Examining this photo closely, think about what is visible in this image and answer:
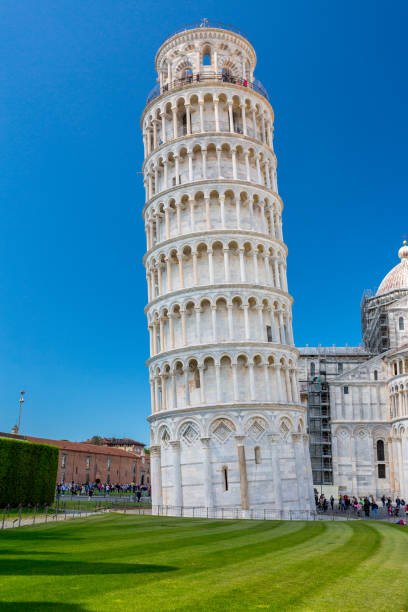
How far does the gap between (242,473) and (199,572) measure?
26604 millimetres

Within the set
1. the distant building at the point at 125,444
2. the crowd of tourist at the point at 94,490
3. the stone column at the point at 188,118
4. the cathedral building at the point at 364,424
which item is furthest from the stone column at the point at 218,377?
the distant building at the point at 125,444

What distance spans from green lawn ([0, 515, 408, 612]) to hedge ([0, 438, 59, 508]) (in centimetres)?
1560

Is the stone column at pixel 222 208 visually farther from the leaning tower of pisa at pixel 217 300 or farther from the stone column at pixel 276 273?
the stone column at pixel 276 273

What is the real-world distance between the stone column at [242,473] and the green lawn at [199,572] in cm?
1640

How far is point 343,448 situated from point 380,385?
8.56 meters

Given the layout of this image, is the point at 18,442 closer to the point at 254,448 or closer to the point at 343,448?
the point at 254,448

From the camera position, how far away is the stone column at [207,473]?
38.1 metres

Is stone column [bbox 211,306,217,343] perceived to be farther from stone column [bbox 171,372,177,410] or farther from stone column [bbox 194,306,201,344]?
stone column [bbox 171,372,177,410]

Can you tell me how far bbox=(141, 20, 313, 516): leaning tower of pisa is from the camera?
130ft

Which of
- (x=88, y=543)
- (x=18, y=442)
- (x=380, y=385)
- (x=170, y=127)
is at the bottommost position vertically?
(x=88, y=543)

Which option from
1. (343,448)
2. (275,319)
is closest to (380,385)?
(343,448)

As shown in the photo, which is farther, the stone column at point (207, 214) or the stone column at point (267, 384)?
the stone column at point (207, 214)

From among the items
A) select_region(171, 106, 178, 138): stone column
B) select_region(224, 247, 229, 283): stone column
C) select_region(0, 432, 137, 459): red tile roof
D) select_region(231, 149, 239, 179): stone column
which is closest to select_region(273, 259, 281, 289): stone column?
select_region(224, 247, 229, 283): stone column

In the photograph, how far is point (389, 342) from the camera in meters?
73.8
